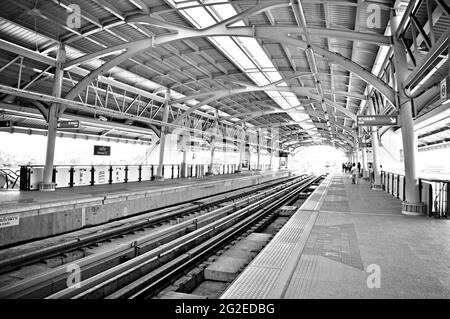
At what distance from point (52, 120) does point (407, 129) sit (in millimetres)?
14881

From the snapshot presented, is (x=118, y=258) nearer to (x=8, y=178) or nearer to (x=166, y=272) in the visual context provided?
(x=166, y=272)

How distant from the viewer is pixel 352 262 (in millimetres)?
4844

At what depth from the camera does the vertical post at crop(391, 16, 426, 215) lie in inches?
364

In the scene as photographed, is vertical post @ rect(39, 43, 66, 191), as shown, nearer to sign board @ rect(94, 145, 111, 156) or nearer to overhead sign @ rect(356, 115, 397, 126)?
sign board @ rect(94, 145, 111, 156)

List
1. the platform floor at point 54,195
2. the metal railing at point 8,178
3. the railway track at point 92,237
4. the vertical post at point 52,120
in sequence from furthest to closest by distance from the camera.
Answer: the metal railing at point 8,178 < the vertical post at point 52,120 < the platform floor at point 54,195 < the railway track at point 92,237

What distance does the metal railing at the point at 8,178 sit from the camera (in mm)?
14403

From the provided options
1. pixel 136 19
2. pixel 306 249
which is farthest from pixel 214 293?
pixel 136 19

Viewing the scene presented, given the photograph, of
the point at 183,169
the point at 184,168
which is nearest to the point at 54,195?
the point at 183,169

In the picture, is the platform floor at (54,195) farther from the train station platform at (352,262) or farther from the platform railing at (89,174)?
the train station platform at (352,262)

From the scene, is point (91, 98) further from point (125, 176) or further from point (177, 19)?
point (177, 19)

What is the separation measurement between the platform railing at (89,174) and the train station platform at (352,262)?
12.2 meters

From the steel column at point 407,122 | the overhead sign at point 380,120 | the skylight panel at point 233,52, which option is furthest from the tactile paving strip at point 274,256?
the skylight panel at point 233,52

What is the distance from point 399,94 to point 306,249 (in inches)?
266

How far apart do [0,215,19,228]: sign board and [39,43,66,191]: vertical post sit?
6659 millimetres
